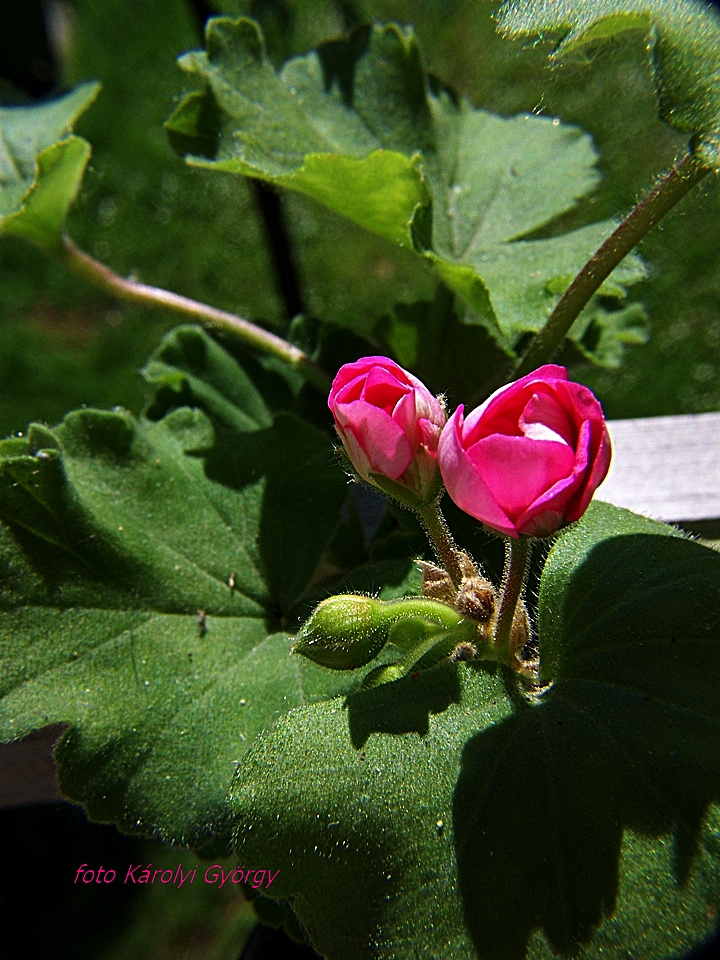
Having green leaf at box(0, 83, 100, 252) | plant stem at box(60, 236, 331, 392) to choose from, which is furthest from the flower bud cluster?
green leaf at box(0, 83, 100, 252)

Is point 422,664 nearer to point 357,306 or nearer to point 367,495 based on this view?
point 367,495

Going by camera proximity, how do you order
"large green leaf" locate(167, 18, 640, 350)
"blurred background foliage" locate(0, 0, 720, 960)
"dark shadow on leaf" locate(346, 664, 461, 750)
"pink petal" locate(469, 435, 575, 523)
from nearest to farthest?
"pink petal" locate(469, 435, 575, 523), "dark shadow on leaf" locate(346, 664, 461, 750), "large green leaf" locate(167, 18, 640, 350), "blurred background foliage" locate(0, 0, 720, 960)

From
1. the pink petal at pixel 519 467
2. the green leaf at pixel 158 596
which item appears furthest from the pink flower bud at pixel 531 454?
the green leaf at pixel 158 596

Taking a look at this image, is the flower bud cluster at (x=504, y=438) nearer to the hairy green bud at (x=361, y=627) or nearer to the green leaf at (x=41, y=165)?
the hairy green bud at (x=361, y=627)

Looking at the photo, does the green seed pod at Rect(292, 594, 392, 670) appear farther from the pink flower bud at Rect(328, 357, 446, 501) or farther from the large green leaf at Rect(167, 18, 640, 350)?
the large green leaf at Rect(167, 18, 640, 350)

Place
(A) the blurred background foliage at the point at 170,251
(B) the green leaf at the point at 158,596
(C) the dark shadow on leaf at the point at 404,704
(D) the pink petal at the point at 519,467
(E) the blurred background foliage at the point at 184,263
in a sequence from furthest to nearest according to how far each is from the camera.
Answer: (A) the blurred background foliage at the point at 170,251
(E) the blurred background foliage at the point at 184,263
(B) the green leaf at the point at 158,596
(C) the dark shadow on leaf at the point at 404,704
(D) the pink petal at the point at 519,467

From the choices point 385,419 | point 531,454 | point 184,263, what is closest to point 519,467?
point 531,454
